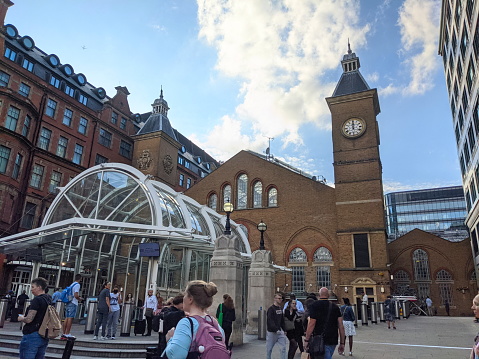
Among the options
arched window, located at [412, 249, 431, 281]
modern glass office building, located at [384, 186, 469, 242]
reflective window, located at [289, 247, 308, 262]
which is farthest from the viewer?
modern glass office building, located at [384, 186, 469, 242]

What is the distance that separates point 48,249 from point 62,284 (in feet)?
26.7

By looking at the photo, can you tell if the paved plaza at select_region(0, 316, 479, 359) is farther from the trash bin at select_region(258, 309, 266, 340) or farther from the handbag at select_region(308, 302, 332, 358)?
the handbag at select_region(308, 302, 332, 358)

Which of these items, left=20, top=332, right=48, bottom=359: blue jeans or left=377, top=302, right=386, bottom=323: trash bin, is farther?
left=377, top=302, right=386, bottom=323: trash bin

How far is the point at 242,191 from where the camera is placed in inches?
1430

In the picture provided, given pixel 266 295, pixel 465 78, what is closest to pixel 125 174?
pixel 266 295

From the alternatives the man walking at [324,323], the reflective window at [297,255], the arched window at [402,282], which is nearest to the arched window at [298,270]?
the reflective window at [297,255]

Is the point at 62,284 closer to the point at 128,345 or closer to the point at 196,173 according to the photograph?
the point at 128,345

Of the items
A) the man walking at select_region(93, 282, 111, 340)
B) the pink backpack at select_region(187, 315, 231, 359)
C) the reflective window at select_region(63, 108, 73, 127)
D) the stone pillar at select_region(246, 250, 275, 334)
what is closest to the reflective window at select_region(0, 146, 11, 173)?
the reflective window at select_region(63, 108, 73, 127)

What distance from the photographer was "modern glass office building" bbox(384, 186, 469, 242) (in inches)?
3629

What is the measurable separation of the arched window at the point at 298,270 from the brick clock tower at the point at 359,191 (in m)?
3.43

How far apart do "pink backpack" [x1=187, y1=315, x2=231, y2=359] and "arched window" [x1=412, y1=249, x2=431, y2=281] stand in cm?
3928

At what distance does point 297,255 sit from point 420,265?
47.2ft

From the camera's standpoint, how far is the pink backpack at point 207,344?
272 cm

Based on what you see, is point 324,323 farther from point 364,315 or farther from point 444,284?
point 444,284
